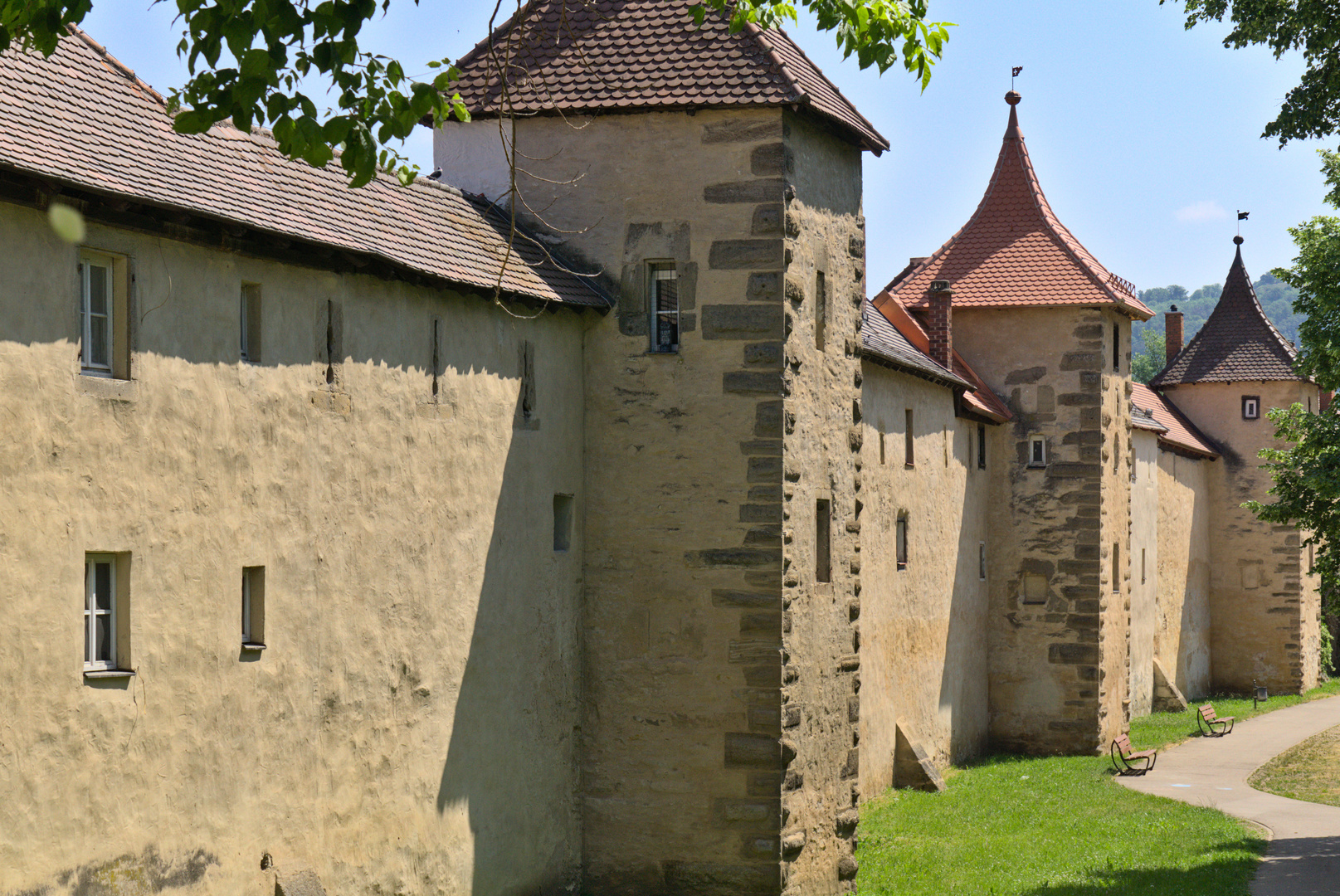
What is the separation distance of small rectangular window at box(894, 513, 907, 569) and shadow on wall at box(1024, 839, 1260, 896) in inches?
268

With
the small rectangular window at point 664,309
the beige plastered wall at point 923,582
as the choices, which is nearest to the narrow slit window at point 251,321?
the small rectangular window at point 664,309

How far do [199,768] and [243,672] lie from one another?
770 mm

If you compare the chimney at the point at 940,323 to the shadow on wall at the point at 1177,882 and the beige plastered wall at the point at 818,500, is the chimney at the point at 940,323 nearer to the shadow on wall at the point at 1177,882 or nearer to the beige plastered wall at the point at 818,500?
the beige plastered wall at the point at 818,500

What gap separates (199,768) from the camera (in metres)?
10.2

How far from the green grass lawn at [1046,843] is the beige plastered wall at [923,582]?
1.17m

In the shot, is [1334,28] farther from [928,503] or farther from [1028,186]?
[1028,186]

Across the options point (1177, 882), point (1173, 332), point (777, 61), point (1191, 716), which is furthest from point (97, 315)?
point (1173, 332)

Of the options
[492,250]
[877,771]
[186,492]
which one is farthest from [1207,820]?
[186,492]

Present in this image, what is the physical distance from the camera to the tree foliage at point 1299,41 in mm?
16469

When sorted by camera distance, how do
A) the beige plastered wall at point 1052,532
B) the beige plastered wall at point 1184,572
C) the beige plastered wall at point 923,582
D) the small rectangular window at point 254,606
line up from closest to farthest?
the small rectangular window at point 254,606, the beige plastered wall at point 923,582, the beige plastered wall at point 1052,532, the beige plastered wall at point 1184,572

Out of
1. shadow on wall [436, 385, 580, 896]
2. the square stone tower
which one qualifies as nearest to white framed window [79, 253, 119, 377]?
shadow on wall [436, 385, 580, 896]

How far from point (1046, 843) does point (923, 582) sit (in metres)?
6.37

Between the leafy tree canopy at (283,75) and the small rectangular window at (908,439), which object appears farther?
the small rectangular window at (908,439)

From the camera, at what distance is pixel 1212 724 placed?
3195 cm
